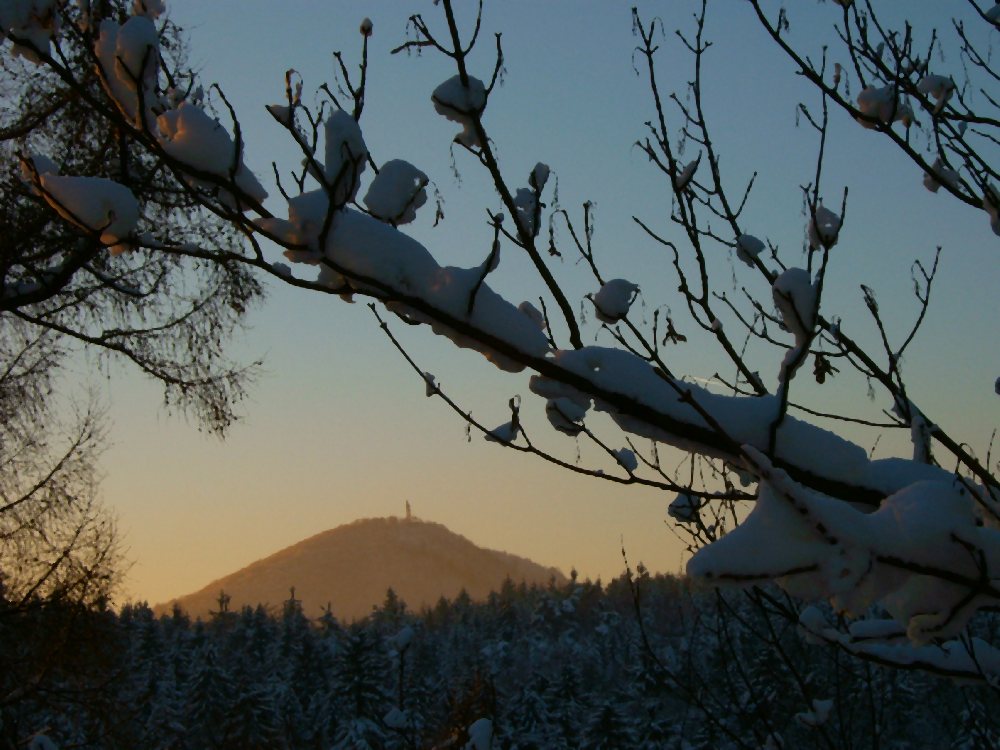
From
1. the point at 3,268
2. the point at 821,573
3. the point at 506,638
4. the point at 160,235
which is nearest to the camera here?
the point at 821,573

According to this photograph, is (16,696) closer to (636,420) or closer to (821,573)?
(636,420)

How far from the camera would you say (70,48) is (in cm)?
489

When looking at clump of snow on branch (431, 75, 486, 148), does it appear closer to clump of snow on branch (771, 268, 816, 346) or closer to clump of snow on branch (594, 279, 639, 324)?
clump of snow on branch (594, 279, 639, 324)

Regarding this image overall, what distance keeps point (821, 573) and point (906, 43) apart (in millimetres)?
2613

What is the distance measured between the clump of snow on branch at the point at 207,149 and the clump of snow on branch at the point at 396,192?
0.19 meters

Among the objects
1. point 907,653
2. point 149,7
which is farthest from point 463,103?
point 907,653

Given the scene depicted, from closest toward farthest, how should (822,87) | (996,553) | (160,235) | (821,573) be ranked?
(821,573), (996,553), (822,87), (160,235)

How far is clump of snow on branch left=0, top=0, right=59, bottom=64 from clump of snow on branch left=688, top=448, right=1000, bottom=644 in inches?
51.2

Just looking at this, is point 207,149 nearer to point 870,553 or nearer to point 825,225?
point 870,553

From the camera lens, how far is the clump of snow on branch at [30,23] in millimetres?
1435

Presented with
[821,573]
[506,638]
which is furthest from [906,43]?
[506,638]

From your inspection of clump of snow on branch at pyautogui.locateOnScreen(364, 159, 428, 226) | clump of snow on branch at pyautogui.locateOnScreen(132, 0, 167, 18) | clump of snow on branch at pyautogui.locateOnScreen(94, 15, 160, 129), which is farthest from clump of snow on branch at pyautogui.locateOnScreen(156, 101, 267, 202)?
clump of snow on branch at pyautogui.locateOnScreen(132, 0, 167, 18)

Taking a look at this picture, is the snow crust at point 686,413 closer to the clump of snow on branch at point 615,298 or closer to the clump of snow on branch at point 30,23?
the clump of snow on branch at point 615,298

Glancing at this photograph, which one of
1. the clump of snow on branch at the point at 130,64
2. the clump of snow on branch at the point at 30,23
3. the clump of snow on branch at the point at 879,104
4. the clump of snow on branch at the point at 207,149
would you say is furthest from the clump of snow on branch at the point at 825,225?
the clump of snow on branch at the point at 30,23
